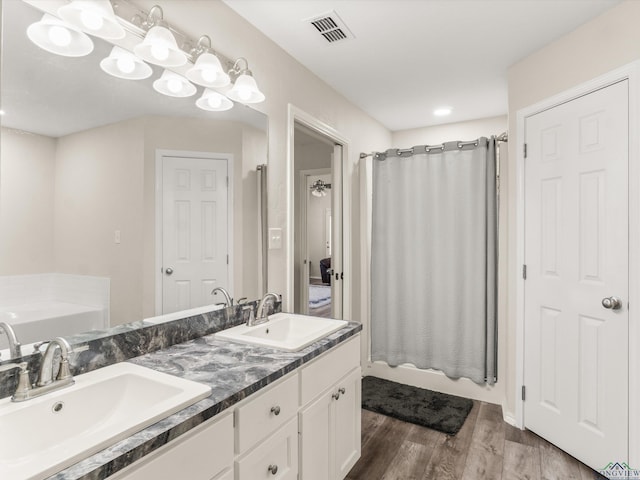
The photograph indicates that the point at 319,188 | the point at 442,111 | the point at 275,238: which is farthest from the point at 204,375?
the point at 319,188

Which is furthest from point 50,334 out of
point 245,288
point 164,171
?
point 245,288

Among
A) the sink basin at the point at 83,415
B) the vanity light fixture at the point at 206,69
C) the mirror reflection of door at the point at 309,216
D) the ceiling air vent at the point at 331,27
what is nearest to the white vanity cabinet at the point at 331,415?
the sink basin at the point at 83,415

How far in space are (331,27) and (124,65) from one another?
1.19 metres

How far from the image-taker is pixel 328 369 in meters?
1.66

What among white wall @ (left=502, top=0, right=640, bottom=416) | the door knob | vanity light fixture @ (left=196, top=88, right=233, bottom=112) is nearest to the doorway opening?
vanity light fixture @ (left=196, top=88, right=233, bottom=112)

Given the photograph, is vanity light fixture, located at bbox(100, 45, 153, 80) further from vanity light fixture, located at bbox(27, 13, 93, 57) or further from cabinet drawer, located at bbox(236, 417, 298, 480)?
cabinet drawer, located at bbox(236, 417, 298, 480)

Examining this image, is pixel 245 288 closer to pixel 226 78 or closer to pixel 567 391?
pixel 226 78

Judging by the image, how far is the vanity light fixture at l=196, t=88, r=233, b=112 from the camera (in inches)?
68.7

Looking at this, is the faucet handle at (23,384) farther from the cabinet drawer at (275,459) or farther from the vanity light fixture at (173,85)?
the vanity light fixture at (173,85)

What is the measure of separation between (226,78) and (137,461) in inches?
61.6

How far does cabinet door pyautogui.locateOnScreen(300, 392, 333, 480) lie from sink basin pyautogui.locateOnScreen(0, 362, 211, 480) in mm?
613

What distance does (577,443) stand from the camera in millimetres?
2100

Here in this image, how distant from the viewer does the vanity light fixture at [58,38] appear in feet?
3.79

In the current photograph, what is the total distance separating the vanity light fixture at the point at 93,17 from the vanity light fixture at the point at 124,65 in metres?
0.08
